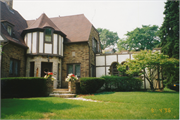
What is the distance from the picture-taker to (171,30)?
19266 millimetres

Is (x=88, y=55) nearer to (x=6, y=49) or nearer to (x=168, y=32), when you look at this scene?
(x=6, y=49)

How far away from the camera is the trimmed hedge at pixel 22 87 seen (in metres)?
9.03

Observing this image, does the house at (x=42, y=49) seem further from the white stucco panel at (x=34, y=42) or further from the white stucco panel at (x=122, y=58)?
the white stucco panel at (x=122, y=58)

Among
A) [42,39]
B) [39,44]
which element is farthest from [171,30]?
[39,44]

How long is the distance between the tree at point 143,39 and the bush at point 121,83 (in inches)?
914

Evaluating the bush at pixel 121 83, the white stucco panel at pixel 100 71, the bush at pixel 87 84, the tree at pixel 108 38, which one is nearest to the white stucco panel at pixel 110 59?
the white stucco panel at pixel 100 71

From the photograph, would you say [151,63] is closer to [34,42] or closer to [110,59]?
[110,59]

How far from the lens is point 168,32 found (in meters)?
19.4

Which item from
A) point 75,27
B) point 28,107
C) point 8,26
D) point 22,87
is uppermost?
point 75,27

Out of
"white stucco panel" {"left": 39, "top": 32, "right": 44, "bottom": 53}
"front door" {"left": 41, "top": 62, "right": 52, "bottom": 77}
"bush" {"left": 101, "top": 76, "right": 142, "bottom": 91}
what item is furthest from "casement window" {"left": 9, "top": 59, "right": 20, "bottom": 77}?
"bush" {"left": 101, "top": 76, "right": 142, "bottom": 91}

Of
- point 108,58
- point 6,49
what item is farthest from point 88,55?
point 6,49

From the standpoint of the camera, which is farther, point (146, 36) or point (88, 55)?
point (146, 36)

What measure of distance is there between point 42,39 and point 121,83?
8.17 m

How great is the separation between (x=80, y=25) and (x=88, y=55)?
170 inches
